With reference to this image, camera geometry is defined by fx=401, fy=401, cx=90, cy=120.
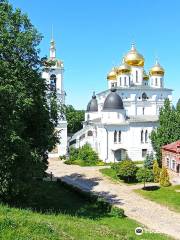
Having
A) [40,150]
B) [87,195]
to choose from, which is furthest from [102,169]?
[40,150]

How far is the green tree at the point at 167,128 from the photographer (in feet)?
140

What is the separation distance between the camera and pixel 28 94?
2178 centimetres

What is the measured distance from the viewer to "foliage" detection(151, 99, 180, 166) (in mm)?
42625

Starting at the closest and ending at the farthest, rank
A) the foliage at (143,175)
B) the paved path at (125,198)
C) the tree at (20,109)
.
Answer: the tree at (20,109)
the paved path at (125,198)
the foliage at (143,175)

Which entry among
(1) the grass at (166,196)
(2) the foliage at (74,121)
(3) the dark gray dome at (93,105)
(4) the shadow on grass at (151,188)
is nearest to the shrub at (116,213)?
(1) the grass at (166,196)

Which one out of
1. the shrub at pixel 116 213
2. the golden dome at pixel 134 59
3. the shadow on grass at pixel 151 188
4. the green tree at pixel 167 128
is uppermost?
the golden dome at pixel 134 59

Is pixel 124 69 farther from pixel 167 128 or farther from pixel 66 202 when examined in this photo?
pixel 66 202

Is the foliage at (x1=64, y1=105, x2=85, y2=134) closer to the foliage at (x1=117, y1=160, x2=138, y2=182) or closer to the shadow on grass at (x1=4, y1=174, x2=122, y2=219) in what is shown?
the foliage at (x1=117, y1=160, x2=138, y2=182)

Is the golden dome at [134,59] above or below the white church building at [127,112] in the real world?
above

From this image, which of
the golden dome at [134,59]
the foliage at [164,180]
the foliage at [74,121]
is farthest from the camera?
the foliage at [74,121]

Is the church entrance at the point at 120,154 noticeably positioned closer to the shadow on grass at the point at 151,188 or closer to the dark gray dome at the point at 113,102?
the dark gray dome at the point at 113,102

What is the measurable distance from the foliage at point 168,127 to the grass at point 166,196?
9592 mm

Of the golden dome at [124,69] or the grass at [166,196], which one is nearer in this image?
the grass at [166,196]

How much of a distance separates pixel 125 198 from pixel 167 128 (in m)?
13.9
